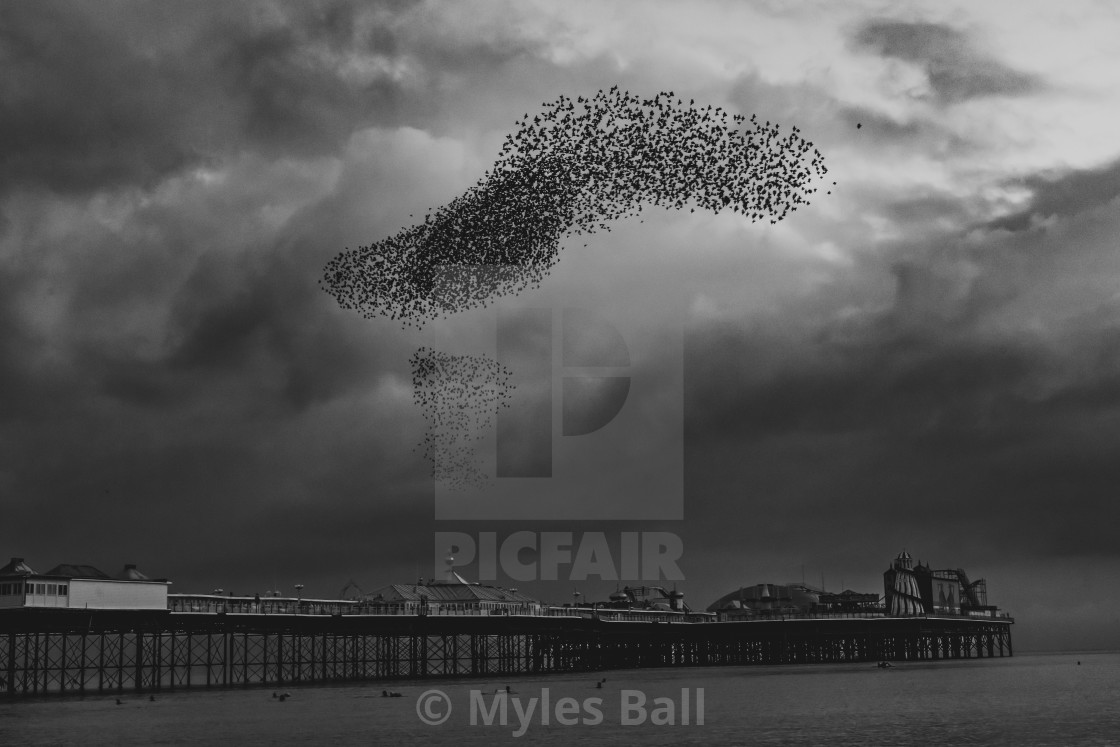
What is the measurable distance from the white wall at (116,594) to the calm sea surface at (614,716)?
7111mm

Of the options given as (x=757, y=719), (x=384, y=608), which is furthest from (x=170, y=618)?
(x=757, y=719)

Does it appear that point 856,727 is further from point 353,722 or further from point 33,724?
point 33,724

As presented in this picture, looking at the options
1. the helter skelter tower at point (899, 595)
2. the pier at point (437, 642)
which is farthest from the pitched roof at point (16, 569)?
the helter skelter tower at point (899, 595)

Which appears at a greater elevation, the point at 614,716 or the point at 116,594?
the point at 116,594

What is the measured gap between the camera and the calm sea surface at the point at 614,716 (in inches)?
2504

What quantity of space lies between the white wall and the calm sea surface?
7111 mm

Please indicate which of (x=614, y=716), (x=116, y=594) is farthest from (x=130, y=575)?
(x=614, y=716)

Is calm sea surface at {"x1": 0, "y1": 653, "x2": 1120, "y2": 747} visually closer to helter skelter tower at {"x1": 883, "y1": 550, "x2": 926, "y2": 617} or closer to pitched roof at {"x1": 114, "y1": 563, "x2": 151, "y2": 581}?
pitched roof at {"x1": 114, "y1": 563, "x2": 151, "y2": 581}

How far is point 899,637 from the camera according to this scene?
182 metres

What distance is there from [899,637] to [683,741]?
423ft

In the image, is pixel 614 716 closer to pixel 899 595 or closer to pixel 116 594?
pixel 116 594

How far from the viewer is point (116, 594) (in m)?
97.7

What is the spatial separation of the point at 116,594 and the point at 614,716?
43.0 metres

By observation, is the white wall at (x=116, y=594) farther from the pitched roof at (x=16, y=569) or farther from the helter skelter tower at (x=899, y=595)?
the helter skelter tower at (x=899, y=595)
